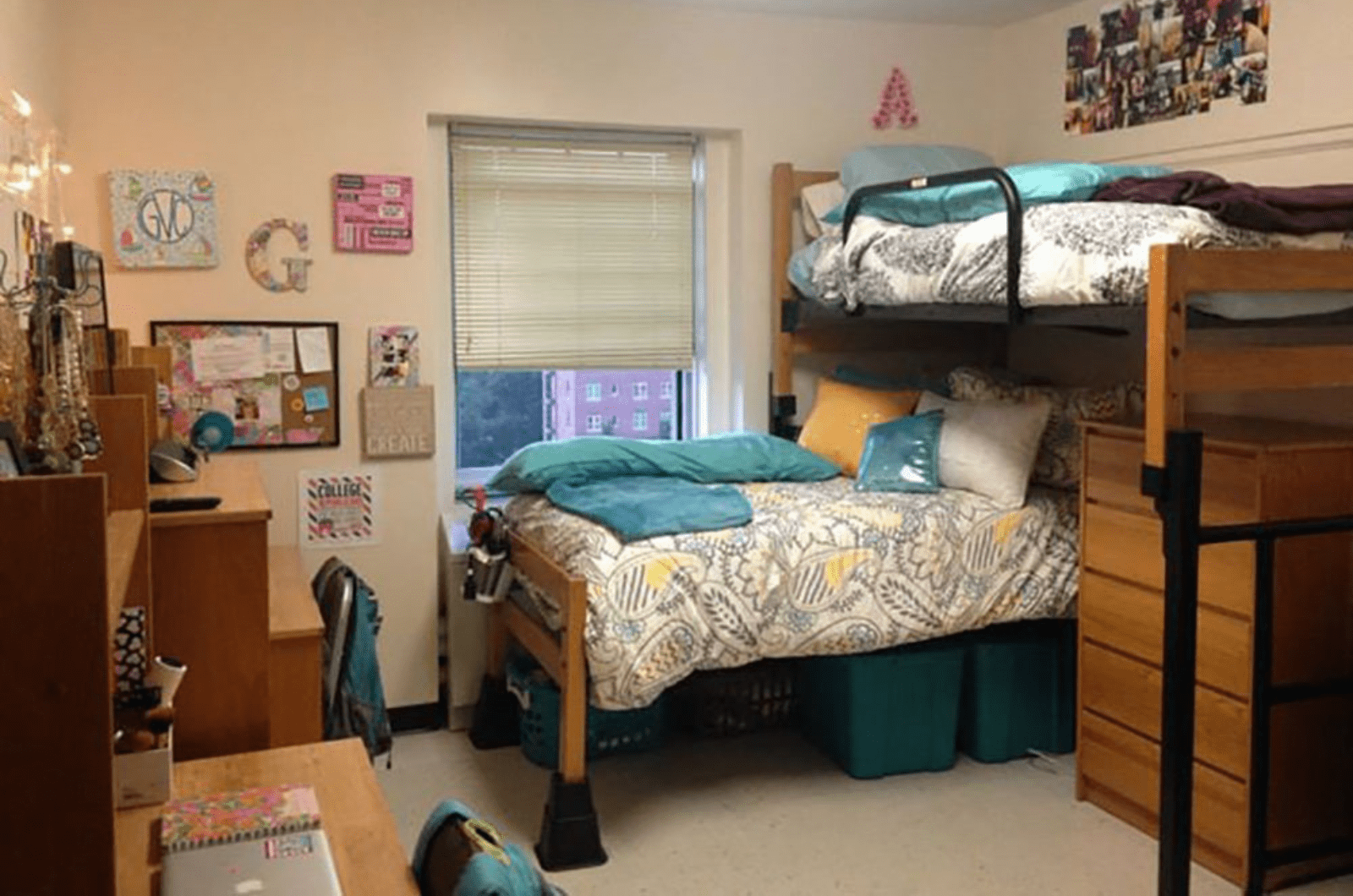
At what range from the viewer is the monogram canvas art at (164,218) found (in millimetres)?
3510

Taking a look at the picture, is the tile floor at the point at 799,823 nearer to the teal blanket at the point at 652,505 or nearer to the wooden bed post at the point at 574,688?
the wooden bed post at the point at 574,688

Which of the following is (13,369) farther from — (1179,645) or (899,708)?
(899,708)

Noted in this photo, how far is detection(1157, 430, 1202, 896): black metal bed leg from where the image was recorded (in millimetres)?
2277

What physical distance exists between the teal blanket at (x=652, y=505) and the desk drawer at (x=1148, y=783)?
1.15m

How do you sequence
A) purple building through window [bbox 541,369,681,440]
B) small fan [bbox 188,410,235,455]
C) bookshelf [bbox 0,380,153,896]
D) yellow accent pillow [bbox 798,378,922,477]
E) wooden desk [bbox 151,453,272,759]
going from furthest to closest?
1. purple building through window [bbox 541,369,681,440]
2. yellow accent pillow [bbox 798,378,922,477]
3. small fan [bbox 188,410,235,455]
4. wooden desk [bbox 151,453,272,759]
5. bookshelf [bbox 0,380,153,896]

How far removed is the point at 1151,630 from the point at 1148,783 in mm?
404

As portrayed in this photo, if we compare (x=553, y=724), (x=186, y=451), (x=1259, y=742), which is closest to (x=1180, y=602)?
(x=1259, y=742)

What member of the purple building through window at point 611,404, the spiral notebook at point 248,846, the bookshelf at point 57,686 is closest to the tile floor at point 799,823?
the purple building through window at point 611,404

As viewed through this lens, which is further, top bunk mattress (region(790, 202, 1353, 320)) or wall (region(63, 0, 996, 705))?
wall (region(63, 0, 996, 705))

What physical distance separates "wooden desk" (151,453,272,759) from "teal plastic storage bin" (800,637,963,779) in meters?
1.87

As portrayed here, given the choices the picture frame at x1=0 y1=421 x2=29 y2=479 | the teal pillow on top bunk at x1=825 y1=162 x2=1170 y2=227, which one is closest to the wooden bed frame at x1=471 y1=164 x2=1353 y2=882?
the teal pillow on top bunk at x1=825 y1=162 x2=1170 y2=227

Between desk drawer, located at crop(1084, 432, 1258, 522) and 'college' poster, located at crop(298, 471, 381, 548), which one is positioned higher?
desk drawer, located at crop(1084, 432, 1258, 522)

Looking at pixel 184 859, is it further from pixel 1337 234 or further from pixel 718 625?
pixel 1337 234

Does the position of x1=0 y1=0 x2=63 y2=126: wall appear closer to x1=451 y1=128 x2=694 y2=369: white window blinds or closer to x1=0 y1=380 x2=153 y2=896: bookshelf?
x1=451 y1=128 x2=694 y2=369: white window blinds
